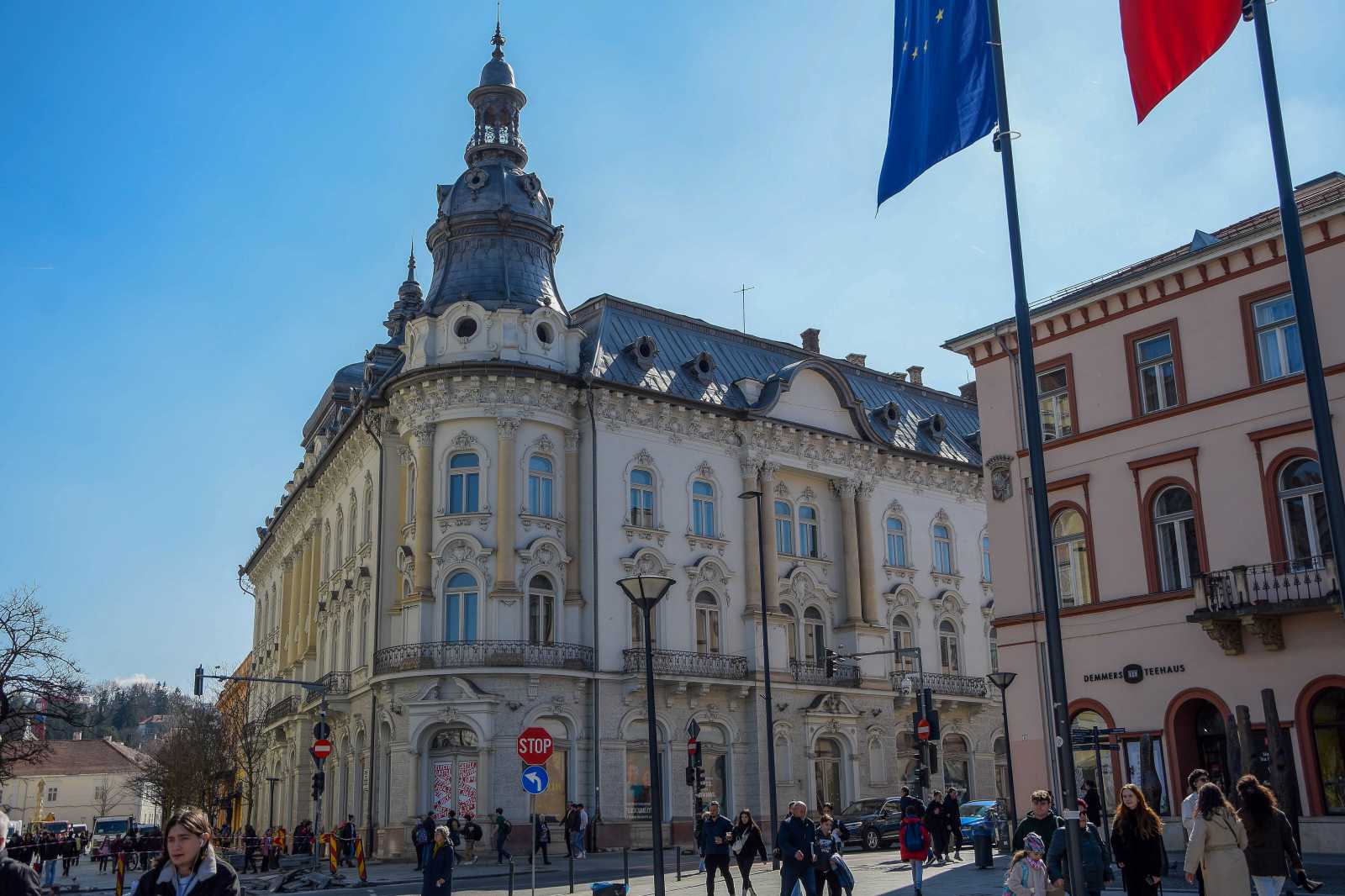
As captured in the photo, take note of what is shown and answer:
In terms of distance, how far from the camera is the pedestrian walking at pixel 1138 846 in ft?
40.4

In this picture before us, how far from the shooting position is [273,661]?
66.8 m

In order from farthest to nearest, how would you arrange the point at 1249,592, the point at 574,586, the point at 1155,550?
the point at 574,586, the point at 1155,550, the point at 1249,592

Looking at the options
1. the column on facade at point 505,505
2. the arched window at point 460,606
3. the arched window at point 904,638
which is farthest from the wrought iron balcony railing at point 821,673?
the arched window at point 460,606

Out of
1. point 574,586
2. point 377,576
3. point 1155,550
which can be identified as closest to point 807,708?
point 574,586

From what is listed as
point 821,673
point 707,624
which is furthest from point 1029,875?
point 821,673

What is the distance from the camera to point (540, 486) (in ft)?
138

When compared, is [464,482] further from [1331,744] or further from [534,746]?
[1331,744]

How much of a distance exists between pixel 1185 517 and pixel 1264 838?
15.7 metres

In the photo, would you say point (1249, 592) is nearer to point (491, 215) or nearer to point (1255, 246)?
point (1255, 246)

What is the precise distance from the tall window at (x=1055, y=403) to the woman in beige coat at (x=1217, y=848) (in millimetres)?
19106

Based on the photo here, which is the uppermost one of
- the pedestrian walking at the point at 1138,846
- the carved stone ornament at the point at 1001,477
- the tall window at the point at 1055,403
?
the tall window at the point at 1055,403

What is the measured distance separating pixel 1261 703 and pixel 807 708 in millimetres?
22882

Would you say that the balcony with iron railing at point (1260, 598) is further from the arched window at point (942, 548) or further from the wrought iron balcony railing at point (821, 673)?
the arched window at point (942, 548)

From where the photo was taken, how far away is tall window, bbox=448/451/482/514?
4119cm
